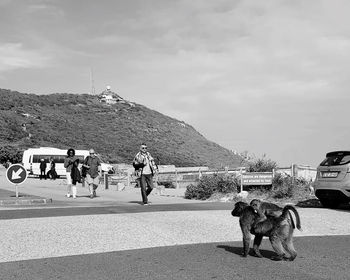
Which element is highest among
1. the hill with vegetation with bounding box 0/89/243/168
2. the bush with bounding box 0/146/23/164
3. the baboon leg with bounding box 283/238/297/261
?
the hill with vegetation with bounding box 0/89/243/168

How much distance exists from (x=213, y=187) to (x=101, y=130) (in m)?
65.9

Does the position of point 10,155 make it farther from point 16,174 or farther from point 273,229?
point 273,229

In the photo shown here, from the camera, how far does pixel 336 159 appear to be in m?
13.9

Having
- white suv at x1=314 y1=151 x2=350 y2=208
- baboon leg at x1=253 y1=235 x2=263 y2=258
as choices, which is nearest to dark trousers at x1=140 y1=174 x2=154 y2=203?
white suv at x1=314 y1=151 x2=350 y2=208

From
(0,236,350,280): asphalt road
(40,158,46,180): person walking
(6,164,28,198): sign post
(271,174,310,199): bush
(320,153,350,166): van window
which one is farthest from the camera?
(40,158,46,180): person walking

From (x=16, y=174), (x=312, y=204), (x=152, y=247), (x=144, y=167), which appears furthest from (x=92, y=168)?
(x=152, y=247)

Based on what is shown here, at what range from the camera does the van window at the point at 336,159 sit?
1367cm

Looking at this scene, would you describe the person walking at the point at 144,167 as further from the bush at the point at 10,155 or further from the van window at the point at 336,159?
the bush at the point at 10,155

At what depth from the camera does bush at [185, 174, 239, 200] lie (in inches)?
781

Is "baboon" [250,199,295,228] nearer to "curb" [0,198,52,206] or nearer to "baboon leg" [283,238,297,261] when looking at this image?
"baboon leg" [283,238,297,261]

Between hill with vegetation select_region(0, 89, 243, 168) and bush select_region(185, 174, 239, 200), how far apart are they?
4344 centimetres

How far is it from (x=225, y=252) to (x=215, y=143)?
317ft

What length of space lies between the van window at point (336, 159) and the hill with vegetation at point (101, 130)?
5018 cm

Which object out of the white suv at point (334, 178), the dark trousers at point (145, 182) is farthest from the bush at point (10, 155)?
the white suv at point (334, 178)
